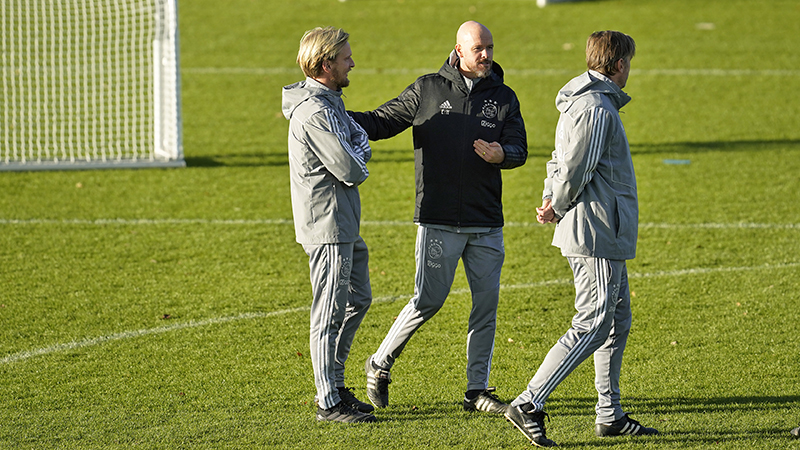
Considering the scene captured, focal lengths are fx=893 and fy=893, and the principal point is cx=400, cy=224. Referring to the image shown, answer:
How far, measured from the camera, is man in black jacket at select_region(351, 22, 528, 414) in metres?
4.96

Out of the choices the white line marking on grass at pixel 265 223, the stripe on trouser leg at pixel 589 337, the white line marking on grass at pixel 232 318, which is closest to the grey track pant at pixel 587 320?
the stripe on trouser leg at pixel 589 337

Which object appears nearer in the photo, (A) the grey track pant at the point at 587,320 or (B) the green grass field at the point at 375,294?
(A) the grey track pant at the point at 587,320

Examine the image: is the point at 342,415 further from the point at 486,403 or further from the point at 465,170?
the point at 465,170

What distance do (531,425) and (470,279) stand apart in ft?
3.09

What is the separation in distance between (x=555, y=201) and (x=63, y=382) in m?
3.33

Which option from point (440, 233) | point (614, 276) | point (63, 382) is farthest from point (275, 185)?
point (614, 276)

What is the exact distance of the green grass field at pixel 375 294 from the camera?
508 cm

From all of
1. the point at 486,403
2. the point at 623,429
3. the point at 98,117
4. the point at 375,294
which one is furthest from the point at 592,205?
the point at 98,117

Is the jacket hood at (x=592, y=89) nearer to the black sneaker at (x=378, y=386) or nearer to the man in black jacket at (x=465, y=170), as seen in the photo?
the man in black jacket at (x=465, y=170)

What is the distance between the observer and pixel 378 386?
208 inches

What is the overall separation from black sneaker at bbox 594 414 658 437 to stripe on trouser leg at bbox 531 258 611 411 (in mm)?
410

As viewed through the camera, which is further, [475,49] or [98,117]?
[98,117]

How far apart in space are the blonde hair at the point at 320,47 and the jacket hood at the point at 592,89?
117cm

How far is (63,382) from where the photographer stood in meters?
5.67
